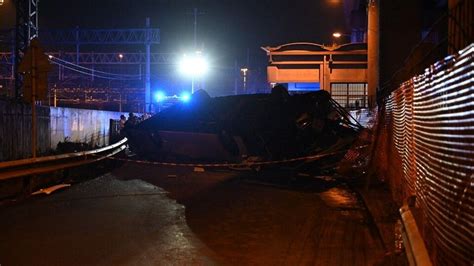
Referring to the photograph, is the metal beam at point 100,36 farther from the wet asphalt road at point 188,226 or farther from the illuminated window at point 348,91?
the wet asphalt road at point 188,226

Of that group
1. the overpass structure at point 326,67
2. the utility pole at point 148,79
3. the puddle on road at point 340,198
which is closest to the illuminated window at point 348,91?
the overpass structure at point 326,67

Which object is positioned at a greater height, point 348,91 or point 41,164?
point 348,91

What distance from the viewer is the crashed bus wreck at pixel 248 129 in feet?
54.9

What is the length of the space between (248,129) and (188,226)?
9.12 m

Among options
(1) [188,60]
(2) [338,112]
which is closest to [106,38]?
(1) [188,60]

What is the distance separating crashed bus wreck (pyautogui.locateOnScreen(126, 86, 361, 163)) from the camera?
16734 mm

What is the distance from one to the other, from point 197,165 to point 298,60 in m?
18.2

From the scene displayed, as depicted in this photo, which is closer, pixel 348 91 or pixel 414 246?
pixel 414 246

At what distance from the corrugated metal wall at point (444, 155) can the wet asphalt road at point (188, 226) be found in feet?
4.56

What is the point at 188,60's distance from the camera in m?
50.3

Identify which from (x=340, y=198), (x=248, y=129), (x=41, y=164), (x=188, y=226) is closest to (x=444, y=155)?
(x=188, y=226)

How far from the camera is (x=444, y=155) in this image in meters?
4.79

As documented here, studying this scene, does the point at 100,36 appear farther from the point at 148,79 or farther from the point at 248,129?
the point at 248,129

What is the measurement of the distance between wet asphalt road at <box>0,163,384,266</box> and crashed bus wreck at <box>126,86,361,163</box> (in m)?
2.88
